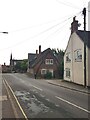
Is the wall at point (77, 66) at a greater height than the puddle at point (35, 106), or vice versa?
the wall at point (77, 66)

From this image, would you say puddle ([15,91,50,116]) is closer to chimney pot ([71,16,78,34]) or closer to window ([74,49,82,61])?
window ([74,49,82,61])

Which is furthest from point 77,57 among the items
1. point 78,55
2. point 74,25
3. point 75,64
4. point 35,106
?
point 35,106

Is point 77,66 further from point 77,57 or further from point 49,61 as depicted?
point 49,61

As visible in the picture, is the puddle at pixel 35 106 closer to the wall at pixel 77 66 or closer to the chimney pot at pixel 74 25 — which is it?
the wall at pixel 77 66

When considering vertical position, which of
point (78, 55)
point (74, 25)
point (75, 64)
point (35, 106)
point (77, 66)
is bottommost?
point (35, 106)

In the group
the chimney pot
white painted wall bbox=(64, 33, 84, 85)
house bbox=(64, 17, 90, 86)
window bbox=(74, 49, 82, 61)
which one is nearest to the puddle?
house bbox=(64, 17, 90, 86)

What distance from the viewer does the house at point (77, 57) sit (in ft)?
123

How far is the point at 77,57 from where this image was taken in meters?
42.0

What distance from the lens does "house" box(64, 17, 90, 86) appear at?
37469 millimetres

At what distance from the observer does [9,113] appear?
15328 millimetres

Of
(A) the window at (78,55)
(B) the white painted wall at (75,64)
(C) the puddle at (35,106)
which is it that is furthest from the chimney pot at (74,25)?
(C) the puddle at (35,106)

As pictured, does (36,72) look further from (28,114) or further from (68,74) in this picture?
(28,114)

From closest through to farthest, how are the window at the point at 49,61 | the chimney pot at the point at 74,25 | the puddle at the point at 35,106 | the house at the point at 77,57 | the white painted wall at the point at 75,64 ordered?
1. the puddle at the point at 35,106
2. the house at the point at 77,57
3. the white painted wall at the point at 75,64
4. the chimney pot at the point at 74,25
5. the window at the point at 49,61

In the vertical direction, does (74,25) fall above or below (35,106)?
above
